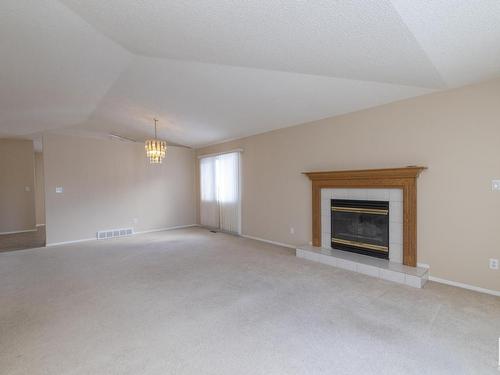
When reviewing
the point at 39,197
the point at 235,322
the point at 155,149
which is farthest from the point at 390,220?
the point at 39,197

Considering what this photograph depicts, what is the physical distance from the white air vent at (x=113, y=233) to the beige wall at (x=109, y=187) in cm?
11

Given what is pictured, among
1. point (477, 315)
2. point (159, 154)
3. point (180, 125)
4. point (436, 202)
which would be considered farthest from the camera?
point (180, 125)

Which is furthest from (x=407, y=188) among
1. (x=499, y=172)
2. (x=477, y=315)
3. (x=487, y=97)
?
(x=477, y=315)

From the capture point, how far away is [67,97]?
4355 millimetres

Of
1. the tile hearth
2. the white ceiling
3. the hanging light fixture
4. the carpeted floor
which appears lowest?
the carpeted floor

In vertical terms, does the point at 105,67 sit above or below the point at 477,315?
above

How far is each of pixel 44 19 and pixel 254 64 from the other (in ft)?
6.86

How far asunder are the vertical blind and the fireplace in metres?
2.75

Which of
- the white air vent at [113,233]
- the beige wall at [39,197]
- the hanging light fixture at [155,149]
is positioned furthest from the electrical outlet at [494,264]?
the beige wall at [39,197]

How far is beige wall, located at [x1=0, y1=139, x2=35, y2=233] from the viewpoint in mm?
7262

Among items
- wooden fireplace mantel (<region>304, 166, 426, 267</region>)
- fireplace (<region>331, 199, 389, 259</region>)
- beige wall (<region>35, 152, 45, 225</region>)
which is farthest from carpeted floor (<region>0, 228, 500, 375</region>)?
beige wall (<region>35, 152, 45, 225</region>)

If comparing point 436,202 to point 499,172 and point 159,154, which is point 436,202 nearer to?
point 499,172

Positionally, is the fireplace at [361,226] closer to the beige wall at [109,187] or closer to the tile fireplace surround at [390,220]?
the tile fireplace surround at [390,220]

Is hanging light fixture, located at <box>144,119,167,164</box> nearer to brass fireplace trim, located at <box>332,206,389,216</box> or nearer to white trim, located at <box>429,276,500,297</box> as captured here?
brass fireplace trim, located at <box>332,206,389,216</box>
